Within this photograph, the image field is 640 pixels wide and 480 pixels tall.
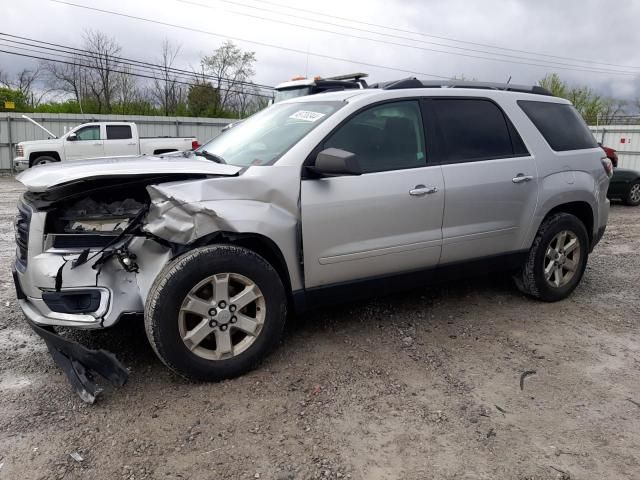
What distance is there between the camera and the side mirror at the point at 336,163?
305 cm

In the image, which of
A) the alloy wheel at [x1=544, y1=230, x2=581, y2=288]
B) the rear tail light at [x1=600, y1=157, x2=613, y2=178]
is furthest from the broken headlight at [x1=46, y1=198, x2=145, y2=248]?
the rear tail light at [x1=600, y1=157, x2=613, y2=178]

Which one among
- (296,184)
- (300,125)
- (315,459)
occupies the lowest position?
(315,459)

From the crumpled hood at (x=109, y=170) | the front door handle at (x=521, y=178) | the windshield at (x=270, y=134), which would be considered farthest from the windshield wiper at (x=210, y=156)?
the front door handle at (x=521, y=178)

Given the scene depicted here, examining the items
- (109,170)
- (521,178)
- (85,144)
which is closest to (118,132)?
(85,144)

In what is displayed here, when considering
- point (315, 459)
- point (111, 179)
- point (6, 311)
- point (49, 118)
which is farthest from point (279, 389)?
point (49, 118)

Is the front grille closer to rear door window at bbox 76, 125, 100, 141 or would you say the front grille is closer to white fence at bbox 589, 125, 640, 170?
rear door window at bbox 76, 125, 100, 141

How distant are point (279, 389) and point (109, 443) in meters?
0.96

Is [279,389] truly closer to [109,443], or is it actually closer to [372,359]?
[372,359]

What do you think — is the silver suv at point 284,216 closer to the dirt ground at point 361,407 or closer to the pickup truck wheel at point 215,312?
the pickup truck wheel at point 215,312

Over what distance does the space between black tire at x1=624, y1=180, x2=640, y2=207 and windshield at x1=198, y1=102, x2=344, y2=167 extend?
1065cm

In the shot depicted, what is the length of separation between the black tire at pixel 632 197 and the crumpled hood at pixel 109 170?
1153 cm

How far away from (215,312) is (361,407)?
39.1 inches

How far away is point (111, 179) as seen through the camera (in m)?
3.09

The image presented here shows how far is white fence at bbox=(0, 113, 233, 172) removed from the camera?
2012 cm
